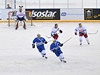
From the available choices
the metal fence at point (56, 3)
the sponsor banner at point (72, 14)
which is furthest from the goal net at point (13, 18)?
the metal fence at point (56, 3)

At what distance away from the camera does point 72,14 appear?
25.2 m

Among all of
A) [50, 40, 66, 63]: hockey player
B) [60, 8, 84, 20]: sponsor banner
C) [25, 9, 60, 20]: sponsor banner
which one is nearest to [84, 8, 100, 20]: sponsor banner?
[60, 8, 84, 20]: sponsor banner

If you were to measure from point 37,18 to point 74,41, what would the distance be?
25.3 feet

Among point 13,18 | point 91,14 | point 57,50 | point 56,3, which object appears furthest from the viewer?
point 56,3

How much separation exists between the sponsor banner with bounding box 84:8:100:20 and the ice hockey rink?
306cm

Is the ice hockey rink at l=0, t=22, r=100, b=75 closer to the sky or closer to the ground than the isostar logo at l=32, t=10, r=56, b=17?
closer to the ground

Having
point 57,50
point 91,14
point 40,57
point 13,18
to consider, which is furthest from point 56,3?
point 57,50

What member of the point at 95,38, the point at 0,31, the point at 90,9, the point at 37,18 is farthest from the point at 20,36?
the point at 90,9

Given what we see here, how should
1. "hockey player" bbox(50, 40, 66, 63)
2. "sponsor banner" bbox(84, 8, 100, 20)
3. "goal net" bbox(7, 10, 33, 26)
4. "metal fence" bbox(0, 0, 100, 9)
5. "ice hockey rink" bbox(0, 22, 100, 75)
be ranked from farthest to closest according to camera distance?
1. "metal fence" bbox(0, 0, 100, 9)
2. "sponsor banner" bbox(84, 8, 100, 20)
3. "goal net" bbox(7, 10, 33, 26)
4. "hockey player" bbox(50, 40, 66, 63)
5. "ice hockey rink" bbox(0, 22, 100, 75)

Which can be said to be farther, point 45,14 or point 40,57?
point 45,14

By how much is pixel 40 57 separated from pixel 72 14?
1229 centimetres

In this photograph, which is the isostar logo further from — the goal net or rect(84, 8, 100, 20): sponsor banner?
rect(84, 8, 100, 20): sponsor banner

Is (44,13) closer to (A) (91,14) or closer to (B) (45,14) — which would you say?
(B) (45,14)

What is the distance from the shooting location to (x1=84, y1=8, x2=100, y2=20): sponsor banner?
24.9 m
